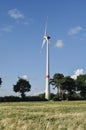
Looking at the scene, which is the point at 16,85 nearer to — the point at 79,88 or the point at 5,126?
the point at 79,88

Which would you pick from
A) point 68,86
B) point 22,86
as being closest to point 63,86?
point 68,86

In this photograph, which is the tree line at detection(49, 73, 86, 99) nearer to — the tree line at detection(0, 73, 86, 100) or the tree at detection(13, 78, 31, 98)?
the tree line at detection(0, 73, 86, 100)

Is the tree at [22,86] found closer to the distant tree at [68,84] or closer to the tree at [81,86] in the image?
the distant tree at [68,84]

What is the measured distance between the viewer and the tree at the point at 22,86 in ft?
518

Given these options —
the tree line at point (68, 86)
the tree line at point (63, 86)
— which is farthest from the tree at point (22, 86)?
the tree line at point (68, 86)

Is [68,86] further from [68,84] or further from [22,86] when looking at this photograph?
[22,86]

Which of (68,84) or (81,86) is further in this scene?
(81,86)

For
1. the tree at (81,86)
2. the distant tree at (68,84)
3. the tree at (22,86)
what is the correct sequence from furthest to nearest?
the tree at (81,86), the distant tree at (68,84), the tree at (22,86)

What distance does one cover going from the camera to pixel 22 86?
15850cm

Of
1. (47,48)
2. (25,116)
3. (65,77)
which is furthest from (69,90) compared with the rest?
(25,116)

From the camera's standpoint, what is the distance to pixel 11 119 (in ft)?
111

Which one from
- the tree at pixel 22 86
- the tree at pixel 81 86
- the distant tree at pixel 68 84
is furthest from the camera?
the tree at pixel 81 86

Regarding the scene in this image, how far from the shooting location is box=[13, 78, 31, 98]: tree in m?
158

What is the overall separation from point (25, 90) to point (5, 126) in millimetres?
126245
